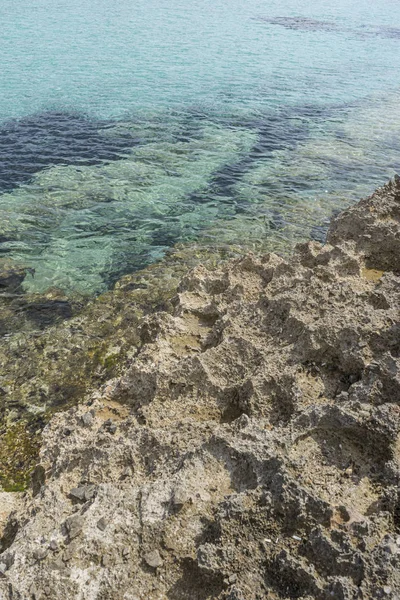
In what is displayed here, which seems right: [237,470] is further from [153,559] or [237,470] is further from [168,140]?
[168,140]

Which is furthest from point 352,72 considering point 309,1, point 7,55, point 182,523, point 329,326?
point 309,1

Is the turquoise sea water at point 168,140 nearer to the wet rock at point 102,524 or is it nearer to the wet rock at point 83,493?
the wet rock at point 83,493

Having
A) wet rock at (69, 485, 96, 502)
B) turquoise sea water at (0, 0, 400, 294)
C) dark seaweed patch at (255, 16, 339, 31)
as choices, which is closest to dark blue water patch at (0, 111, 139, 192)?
turquoise sea water at (0, 0, 400, 294)

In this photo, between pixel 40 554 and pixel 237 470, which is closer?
pixel 40 554

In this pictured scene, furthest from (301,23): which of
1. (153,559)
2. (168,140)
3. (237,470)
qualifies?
(153,559)

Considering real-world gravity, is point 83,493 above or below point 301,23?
below

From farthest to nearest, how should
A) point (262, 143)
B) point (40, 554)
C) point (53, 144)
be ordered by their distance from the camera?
1. point (262, 143)
2. point (53, 144)
3. point (40, 554)

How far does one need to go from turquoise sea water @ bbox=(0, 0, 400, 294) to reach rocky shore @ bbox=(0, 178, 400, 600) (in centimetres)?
615

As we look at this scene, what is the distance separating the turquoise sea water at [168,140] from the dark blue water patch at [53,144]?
8 centimetres

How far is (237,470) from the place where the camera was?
495cm

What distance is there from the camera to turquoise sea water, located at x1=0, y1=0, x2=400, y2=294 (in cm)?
1510

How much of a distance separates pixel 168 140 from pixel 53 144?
17.0ft

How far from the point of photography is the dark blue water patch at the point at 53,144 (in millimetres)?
18625

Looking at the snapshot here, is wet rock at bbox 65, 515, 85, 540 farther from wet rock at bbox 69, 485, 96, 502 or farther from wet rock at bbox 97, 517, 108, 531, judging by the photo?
wet rock at bbox 69, 485, 96, 502
